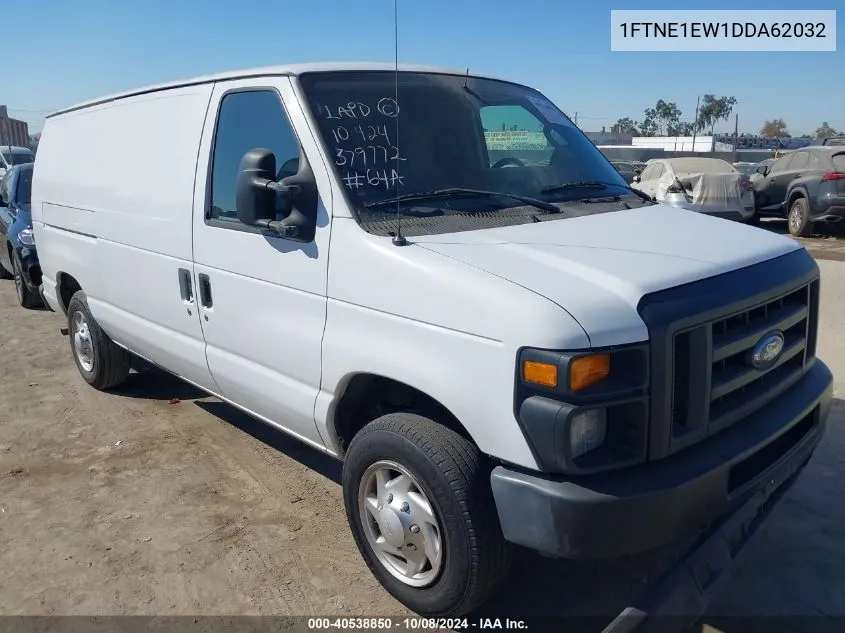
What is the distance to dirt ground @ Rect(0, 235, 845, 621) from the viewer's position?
321 cm

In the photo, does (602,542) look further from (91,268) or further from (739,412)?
(91,268)

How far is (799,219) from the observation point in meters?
14.6

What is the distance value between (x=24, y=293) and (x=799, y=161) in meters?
14.7

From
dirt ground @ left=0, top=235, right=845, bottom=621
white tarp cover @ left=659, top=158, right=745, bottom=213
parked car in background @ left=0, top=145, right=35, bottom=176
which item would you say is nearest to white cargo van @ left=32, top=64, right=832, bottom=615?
dirt ground @ left=0, top=235, right=845, bottom=621

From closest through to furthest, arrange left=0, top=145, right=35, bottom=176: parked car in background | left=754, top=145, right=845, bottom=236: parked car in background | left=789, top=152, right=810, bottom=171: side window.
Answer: left=754, top=145, right=845, bottom=236: parked car in background < left=789, top=152, right=810, bottom=171: side window < left=0, top=145, right=35, bottom=176: parked car in background

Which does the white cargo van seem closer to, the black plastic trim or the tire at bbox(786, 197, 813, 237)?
the black plastic trim

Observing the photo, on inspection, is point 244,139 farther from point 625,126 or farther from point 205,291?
point 625,126

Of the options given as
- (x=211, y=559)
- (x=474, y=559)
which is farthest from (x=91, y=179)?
(x=474, y=559)

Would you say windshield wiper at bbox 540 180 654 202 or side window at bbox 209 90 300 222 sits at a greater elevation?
side window at bbox 209 90 300 222

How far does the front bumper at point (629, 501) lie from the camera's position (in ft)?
7.77

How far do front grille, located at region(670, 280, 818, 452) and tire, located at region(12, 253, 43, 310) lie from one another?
27.8 feet

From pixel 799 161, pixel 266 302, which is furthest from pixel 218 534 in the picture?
pixel 799 161

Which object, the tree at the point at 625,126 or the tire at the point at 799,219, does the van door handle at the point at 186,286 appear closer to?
the tire at the point at 799,219

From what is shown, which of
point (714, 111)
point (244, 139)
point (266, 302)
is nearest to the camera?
point (266, 302)
